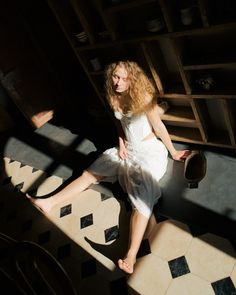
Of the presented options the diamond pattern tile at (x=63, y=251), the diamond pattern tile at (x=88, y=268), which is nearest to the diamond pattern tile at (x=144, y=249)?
the diamond pattern tile at (x=88, y=268)

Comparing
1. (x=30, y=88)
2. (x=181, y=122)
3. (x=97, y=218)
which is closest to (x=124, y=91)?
(x=181, y=122)

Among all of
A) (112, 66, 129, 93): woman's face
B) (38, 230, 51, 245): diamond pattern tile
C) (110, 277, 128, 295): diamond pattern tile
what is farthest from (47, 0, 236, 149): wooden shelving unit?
(38, 230, 51, 245): diamond pattern tile

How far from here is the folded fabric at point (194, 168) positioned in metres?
3.03

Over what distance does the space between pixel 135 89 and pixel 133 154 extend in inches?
29.6

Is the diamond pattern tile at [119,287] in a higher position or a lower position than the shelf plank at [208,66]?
lower

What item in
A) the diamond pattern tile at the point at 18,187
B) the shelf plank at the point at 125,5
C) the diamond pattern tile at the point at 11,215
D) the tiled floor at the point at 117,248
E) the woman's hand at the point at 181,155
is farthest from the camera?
the diamond pattern tile at the point at 18,187

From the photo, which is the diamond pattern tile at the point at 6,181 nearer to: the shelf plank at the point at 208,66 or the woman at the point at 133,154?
the woman at the point at 133,154

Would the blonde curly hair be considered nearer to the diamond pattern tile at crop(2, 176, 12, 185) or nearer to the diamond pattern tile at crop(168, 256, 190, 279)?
the diamond pattern tile at crop(168, 256, 190, 279)

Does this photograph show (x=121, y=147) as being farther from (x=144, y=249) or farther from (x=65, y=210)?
(x=144, y=249)

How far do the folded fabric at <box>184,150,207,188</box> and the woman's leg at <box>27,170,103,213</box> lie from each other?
3.23 ft

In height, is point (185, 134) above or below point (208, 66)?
below

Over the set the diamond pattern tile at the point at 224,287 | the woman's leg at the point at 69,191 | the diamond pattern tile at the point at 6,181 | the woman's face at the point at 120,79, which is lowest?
the diamond pattern tile at the point at 224,287

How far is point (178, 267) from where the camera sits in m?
2.53

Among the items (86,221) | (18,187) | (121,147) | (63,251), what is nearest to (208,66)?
(121,147)
